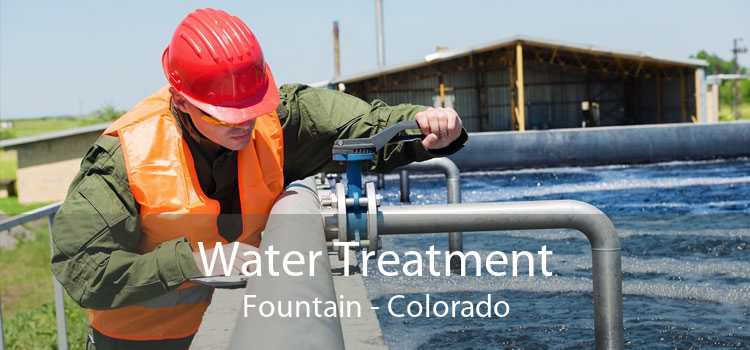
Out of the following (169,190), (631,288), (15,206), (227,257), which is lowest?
(15,206)

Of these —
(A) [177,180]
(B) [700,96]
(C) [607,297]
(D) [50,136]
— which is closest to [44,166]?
(D) [50,136]

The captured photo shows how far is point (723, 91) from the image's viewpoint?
289ft

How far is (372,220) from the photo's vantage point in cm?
180

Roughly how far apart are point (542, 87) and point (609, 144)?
13444 mm

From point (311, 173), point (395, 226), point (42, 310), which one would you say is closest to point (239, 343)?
point (395, 226)

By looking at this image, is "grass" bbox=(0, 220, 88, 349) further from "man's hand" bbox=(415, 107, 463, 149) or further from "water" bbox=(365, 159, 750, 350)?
"man's hand" bbox=(415, 107, 463, 149)

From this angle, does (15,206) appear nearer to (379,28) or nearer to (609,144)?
(379,28)

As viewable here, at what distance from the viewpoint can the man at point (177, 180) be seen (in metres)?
1.87

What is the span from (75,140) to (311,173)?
73.9 ft

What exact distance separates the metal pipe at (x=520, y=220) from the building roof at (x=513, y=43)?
2186cm

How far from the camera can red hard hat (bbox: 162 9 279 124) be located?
1923mm

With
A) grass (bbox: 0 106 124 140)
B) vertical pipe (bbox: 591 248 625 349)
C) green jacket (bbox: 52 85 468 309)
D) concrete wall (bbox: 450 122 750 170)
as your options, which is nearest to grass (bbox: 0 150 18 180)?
grass (bbox: 0 106 124 140)

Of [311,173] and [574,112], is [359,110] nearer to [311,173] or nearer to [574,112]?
[311,173]

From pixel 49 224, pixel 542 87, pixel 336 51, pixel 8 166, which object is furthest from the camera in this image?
pixel 8 166
